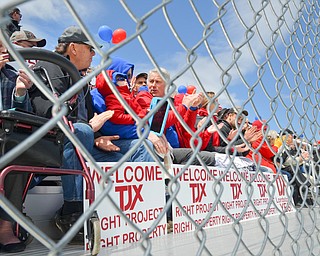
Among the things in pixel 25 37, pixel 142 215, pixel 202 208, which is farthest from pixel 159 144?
pixel 25 37

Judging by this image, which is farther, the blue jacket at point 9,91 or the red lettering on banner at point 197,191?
the red lettering on banner at point 197,191

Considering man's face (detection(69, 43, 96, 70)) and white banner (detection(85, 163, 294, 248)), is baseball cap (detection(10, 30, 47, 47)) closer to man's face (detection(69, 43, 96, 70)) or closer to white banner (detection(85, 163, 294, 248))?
man's face (detection(69, 43, 96, 70))

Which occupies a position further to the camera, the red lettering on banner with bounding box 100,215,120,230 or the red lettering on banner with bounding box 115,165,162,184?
the red lettering on banner with bounding box 115,165,162,184

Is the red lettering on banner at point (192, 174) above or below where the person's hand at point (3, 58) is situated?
below

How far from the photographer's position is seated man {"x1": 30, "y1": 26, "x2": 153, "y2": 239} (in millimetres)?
1880

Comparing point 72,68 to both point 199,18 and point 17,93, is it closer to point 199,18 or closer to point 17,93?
point 17,93

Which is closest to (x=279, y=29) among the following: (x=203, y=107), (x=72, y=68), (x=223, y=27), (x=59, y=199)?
(x=223, y=27)

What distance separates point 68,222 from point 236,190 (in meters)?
1.65

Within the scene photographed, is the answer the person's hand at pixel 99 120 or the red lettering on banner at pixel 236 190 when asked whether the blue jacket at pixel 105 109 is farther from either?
the red lettering on banner at pixel 236 190

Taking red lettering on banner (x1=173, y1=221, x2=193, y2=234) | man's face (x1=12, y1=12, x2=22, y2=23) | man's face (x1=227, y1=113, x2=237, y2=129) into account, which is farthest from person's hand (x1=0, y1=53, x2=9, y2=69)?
man's face (x1=227, y1=113, x2=237, y2=129)

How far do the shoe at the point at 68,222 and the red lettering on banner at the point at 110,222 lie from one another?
0.11m

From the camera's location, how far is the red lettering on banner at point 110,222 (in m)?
1.83

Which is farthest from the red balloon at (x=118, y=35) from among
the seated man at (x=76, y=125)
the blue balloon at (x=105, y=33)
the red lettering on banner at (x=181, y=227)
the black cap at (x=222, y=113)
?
the red lettering on banner at (x=181, y=227)

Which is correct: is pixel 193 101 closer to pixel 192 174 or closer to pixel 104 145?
pixel 192 174
